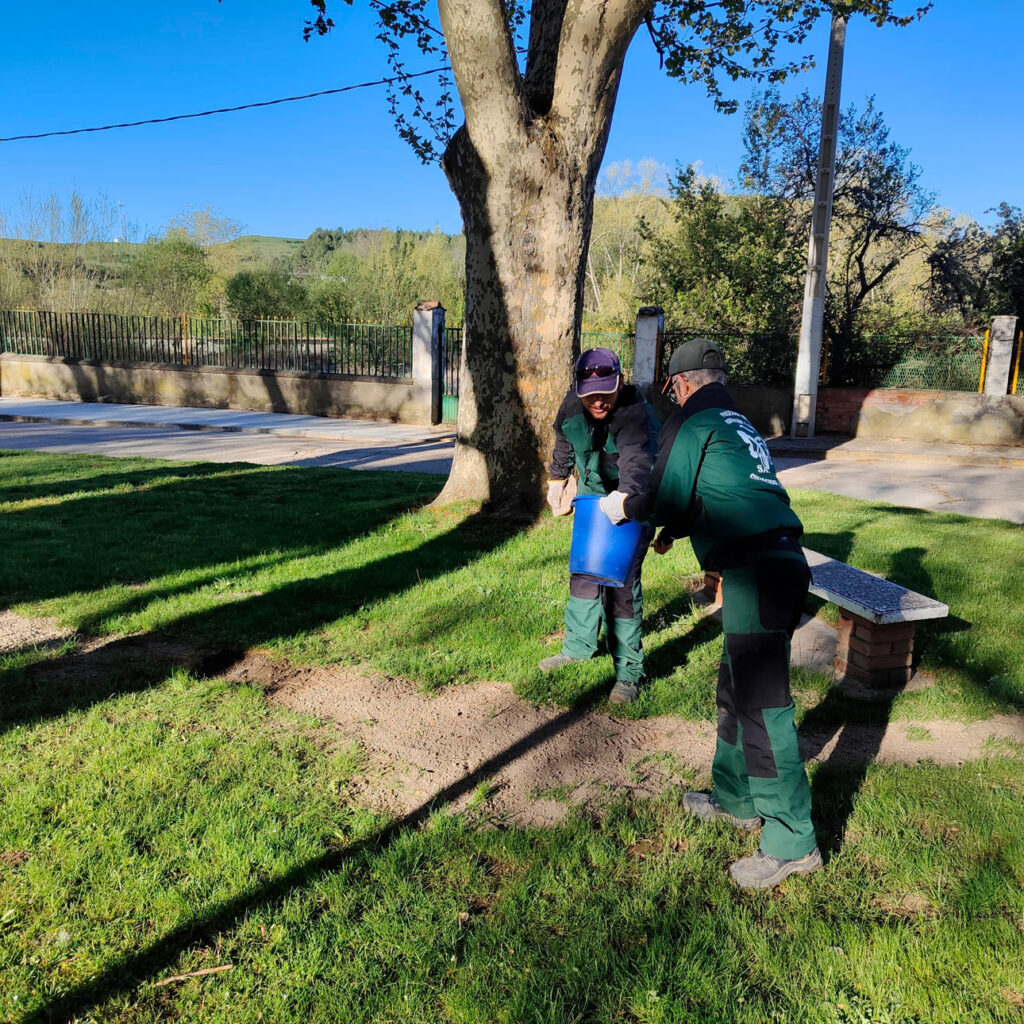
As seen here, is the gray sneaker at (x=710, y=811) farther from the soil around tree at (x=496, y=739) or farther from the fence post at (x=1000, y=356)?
the fence post at (x=1000, y=356)

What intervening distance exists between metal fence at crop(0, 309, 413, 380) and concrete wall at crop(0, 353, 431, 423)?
32cm

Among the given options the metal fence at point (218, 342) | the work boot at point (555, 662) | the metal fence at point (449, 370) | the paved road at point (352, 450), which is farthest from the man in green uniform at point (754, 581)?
the metal fence at point (218, 342)

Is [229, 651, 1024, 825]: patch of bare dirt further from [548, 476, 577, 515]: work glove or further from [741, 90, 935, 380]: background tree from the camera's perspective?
[741, 90, 935, 380]: background tree

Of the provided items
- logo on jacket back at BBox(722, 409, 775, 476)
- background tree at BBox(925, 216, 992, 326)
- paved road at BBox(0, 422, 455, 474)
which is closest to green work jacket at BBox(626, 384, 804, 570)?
logo on jacket back at BBox(722, 409, 775, 476)

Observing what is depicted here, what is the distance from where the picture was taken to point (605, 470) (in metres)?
4.29

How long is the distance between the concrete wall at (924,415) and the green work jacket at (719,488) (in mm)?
15782

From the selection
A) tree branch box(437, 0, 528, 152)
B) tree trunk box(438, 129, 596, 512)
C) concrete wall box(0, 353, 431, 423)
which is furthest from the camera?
concrete wall box(0, 353, 431, 423)

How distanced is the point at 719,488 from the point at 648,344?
15.6m

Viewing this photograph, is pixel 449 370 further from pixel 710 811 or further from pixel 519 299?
pixel 710 811

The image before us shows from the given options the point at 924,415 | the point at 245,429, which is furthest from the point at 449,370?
the point at 924,415

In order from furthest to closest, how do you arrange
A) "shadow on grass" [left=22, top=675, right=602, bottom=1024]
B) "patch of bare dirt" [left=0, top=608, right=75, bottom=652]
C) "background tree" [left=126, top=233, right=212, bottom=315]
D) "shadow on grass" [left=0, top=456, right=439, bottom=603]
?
1. "background tree" [left=126, top=233, right=212, bottom=315]
2. "shadow on grass" [left=0, top=456, right=439, bottom=603]
3. "patch of bare dirt" [left=0, top=608, right=75, bottom=652]
4. "shadow on grass" [left=22, top=675, right=602, bottom=1024]

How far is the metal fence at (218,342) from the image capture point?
19.9 m

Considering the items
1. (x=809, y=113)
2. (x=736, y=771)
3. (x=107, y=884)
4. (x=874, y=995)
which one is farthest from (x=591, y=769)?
(x=809, y=113)

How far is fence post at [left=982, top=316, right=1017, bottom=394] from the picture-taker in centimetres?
1594
